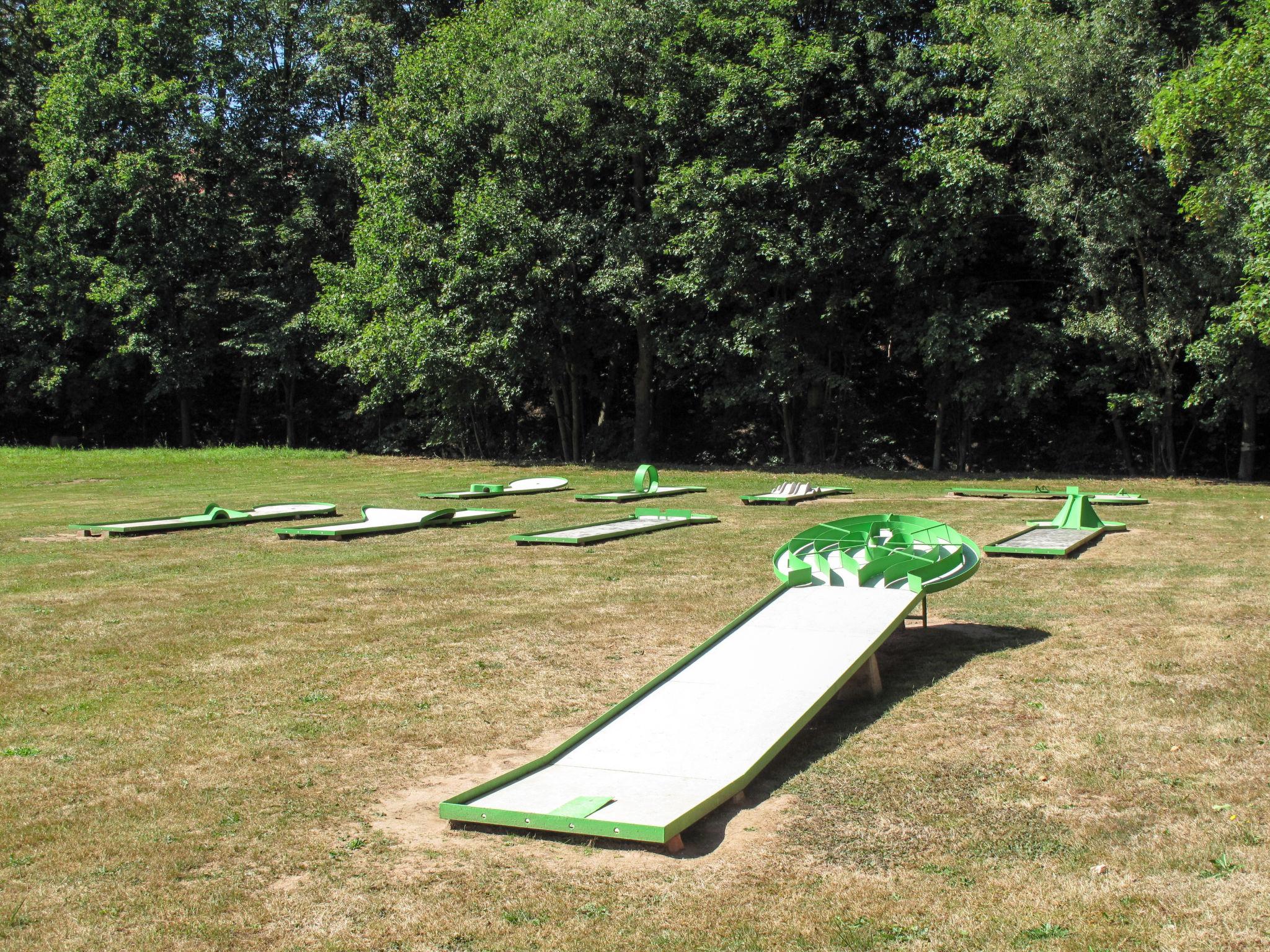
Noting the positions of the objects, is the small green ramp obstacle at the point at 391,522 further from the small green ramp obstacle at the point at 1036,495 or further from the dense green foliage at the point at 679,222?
the dense green foliage at the point at 679,222

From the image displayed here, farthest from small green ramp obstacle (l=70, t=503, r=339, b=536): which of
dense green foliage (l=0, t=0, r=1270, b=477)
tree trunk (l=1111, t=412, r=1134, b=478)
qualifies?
tree trunk (l=1111, t=412, r=1134, b=478)

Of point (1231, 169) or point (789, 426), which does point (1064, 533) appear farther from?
point (789, 426)

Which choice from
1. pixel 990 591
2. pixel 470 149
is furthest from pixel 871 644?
pixel 470 149

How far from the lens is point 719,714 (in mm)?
5000

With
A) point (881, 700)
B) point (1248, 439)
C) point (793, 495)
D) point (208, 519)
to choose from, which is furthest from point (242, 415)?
point (881, 700)

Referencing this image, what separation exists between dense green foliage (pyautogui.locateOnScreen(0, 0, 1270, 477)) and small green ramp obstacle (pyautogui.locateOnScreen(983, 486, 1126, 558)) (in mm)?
5471

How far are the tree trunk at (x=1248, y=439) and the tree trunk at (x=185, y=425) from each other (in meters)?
25.6

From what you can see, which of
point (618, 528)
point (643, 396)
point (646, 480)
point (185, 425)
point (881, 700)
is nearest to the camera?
point (881, 700)

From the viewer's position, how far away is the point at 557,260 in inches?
880

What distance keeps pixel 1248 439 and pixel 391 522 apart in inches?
619

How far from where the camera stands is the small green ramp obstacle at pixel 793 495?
1611cm

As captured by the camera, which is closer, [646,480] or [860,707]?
[860,707]

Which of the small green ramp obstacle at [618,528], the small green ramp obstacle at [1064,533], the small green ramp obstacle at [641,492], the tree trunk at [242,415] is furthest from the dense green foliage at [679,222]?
the small green ramp obstacle at [618,528]

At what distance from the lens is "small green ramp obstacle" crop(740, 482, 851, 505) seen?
16.1 m
